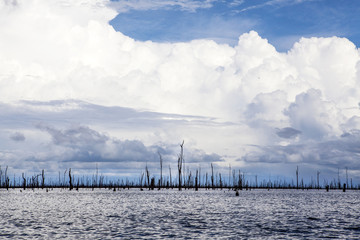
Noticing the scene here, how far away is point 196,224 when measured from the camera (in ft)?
125

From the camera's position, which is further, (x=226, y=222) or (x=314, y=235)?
(x=226, y=222)

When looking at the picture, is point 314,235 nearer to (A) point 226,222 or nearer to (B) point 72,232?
(A) point 226,222

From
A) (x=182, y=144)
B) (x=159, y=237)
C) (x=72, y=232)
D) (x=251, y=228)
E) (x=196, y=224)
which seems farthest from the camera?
(x=182, y=144)

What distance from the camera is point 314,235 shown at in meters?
31.7

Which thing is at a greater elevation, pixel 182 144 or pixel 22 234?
pixel 182 144

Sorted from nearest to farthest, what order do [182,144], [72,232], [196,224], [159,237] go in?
[159,237] < [72,232] < [196,224] < [182,144]

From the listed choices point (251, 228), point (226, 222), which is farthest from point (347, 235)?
point (226, 222)

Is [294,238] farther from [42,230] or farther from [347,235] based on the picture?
[42,230]

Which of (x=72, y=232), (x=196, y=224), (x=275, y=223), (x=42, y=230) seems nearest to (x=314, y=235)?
(x=275, y=223)

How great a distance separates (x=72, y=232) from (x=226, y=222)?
14759 mm

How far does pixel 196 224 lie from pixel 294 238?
1045 centimetres

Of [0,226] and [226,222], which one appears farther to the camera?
[226,222]

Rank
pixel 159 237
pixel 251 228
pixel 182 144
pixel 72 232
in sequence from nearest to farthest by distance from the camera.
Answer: pixel 159 237, pixel 72 232, pixel 251 228, pixel 182 144

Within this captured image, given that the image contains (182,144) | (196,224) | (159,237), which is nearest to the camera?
(159,237)
